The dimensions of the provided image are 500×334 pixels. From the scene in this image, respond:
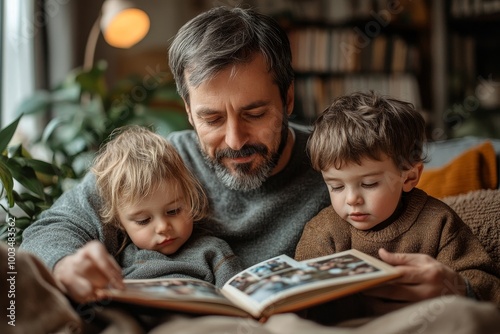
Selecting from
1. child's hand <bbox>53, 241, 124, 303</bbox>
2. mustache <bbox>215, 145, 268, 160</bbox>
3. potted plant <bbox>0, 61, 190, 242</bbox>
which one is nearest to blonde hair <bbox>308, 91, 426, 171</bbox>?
mustache <bbox>215, 145, 268, 160</bbox>

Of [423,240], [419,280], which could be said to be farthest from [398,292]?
[423,240]

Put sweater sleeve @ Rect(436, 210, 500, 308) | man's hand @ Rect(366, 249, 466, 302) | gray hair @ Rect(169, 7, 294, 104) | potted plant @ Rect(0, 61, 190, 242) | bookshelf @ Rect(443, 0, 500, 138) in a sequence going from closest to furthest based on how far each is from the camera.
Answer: man's hand @ Rect(366, 249, 466, 302) < sweater sleeve @ Rect(436, 210, 500, 308) < gray hair @ Rect(169, 7, 294, 104) < potted plant @ Rect(0, 61, 190, 242) < bookshelf @ Rect(443, 0, 500, 138)

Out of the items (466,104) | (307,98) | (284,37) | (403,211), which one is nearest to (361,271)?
(403,211)

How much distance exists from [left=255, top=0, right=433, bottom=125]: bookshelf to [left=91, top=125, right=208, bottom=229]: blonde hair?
2.78 meters

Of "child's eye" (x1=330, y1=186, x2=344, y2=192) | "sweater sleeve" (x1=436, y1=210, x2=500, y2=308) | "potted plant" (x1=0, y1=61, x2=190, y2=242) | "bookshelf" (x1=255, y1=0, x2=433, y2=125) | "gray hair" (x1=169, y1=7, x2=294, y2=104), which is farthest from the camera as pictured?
"bookshelf" (x1=255, y1=0, x2=433, y2=125)

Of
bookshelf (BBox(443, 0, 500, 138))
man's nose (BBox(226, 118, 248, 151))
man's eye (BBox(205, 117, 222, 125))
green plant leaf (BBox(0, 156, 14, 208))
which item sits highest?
man's eye (BBox(205, 117, 222, 125))

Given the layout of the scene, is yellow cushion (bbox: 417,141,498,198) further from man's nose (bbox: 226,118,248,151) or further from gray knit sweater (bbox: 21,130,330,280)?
man's nose (bbox: 226,118,248,151)

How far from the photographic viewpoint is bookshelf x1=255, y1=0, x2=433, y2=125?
4312 mm

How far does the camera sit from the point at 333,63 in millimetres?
4375

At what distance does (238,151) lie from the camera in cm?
152

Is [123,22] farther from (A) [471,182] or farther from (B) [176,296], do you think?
(B) [176,296]

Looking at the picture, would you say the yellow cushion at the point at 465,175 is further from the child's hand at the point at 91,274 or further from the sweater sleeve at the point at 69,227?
the child's hand at the point at 91,274

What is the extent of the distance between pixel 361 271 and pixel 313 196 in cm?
53

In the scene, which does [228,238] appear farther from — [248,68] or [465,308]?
[465,308]
